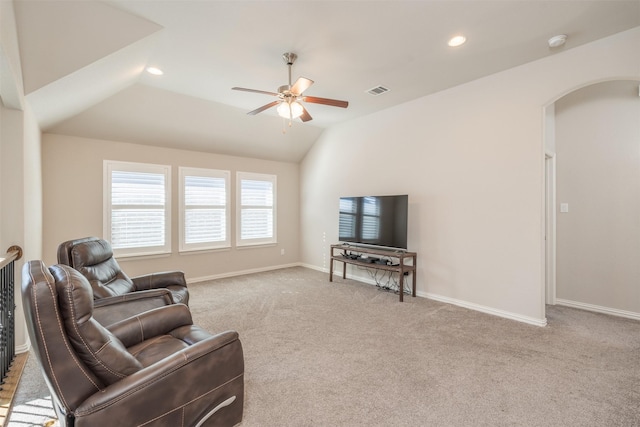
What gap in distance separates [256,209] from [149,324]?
4.30 metres

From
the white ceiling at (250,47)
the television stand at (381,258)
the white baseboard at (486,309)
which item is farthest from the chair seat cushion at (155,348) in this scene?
the white baseboard at (486,309)

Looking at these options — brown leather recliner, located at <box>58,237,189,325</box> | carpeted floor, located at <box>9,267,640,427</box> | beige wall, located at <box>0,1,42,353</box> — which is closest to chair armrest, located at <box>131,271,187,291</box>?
brown leather recliner, located at <box>58,237,189,325</box>

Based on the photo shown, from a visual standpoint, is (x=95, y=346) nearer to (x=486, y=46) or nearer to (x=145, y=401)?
(x=145, y=401)

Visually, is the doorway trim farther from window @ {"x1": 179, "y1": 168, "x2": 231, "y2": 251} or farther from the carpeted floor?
window @ {"x1": 179, "y1": 168, "x2": 231, "y2": 251}

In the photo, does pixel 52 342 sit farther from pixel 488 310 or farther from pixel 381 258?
pixel 381 258

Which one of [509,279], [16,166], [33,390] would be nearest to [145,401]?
[33,390]

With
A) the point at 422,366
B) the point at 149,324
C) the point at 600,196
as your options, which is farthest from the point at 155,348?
the point at 600,196

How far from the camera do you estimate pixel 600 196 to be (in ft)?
12.3

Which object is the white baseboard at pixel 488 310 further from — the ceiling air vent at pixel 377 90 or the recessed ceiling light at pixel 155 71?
the recessed ceiling light at pixel 155 71

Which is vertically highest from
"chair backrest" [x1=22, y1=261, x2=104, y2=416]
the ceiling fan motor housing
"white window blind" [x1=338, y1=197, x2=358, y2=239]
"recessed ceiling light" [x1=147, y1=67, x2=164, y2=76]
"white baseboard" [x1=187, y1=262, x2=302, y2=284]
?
"recessed ceiling light" [x1=147, y1=67, x2=164, y2=76]

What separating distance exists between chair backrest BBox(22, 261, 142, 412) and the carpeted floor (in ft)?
3.36

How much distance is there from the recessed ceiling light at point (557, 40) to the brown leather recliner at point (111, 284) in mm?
4321

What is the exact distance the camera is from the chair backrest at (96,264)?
2469 millimetres

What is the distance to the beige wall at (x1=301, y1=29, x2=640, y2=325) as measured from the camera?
3264 mm
